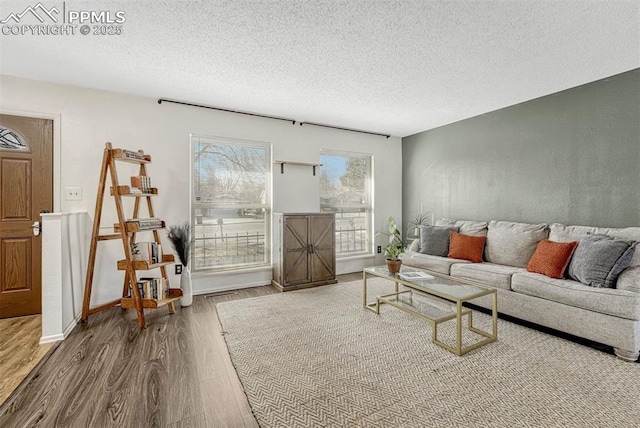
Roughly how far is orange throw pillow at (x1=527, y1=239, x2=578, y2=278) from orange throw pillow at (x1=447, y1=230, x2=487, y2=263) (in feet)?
2.23

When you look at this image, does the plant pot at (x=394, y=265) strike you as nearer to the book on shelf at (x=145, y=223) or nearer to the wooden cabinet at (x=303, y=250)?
the wooden cabinet at (x=303, y=250)

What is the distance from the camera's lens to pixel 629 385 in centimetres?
179

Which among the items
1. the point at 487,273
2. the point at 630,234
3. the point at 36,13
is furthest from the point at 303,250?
the point at 630,234

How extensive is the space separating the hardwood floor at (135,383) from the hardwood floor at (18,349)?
3.7 inches

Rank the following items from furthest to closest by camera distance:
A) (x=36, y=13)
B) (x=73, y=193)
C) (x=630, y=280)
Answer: (x=73, y=193) < (x=630, y=280) < (x=36, y=13)

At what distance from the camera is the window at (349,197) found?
15.5 ft

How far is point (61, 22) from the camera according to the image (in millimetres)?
2037

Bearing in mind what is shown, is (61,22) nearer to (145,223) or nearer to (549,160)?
(145,223)

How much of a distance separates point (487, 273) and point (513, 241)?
677 millimetres

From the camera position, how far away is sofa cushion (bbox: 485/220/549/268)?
10.4 ft

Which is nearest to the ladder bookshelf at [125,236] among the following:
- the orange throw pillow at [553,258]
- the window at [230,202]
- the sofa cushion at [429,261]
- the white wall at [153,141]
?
the white wall at [153,141]

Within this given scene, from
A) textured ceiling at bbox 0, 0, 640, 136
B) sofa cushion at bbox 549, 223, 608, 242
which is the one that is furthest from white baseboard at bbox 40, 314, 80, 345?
sofa cushion at bbox 549, 223, 608, 242

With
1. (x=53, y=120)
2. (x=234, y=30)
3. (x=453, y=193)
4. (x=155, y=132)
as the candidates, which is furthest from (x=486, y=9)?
(x=53, y=120)

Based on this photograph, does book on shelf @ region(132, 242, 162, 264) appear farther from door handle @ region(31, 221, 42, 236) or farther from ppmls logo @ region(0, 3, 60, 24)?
ppmls logo @ region(0, 3, 60, 24)
